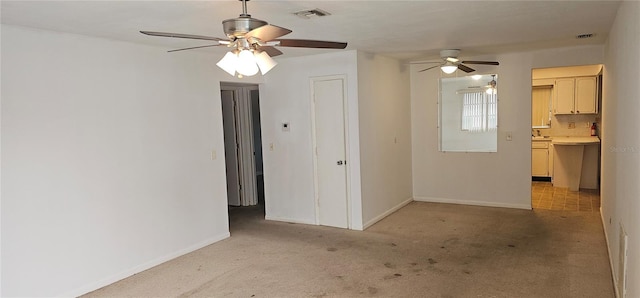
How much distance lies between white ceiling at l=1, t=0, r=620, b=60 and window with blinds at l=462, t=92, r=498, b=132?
1836 millimetres

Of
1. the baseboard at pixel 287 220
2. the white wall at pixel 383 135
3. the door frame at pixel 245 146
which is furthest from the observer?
the door frame at pixel 245 146

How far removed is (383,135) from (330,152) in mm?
908

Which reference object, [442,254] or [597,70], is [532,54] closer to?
[597,70]

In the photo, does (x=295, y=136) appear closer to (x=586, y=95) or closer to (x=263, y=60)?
(x=263, y=60)

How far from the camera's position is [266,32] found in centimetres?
242

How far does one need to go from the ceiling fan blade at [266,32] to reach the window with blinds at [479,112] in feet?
15.6

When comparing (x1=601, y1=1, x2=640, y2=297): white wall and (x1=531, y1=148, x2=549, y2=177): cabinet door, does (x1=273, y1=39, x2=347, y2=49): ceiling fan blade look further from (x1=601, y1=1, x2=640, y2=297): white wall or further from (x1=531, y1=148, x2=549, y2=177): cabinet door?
(x1=531, y1=148, x2=549, y2=177): cabinet door

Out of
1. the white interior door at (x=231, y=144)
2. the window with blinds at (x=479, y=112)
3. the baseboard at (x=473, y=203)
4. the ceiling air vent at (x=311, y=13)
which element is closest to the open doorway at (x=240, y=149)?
the white interior door at (x=231, y=144)

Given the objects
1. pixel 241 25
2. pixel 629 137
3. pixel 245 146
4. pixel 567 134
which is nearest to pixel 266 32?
pixel 241 25

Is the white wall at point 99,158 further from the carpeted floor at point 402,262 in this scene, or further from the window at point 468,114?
the window at point 468,114

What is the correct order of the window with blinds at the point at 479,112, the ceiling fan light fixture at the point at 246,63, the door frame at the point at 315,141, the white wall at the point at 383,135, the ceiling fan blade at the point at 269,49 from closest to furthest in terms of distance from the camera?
the ceiling fan light fixture at the point at 246,63
the ceiling fan blade at the point at 269,49
the door frame at the point at 315,141
the white wall at the point at 383,135
the window with blinds at the point at 479,112

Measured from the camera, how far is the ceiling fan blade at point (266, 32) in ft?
7.74

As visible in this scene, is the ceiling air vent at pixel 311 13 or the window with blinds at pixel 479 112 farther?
the window with blinds at pixel 479 112

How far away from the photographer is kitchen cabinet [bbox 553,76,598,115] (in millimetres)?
7324
